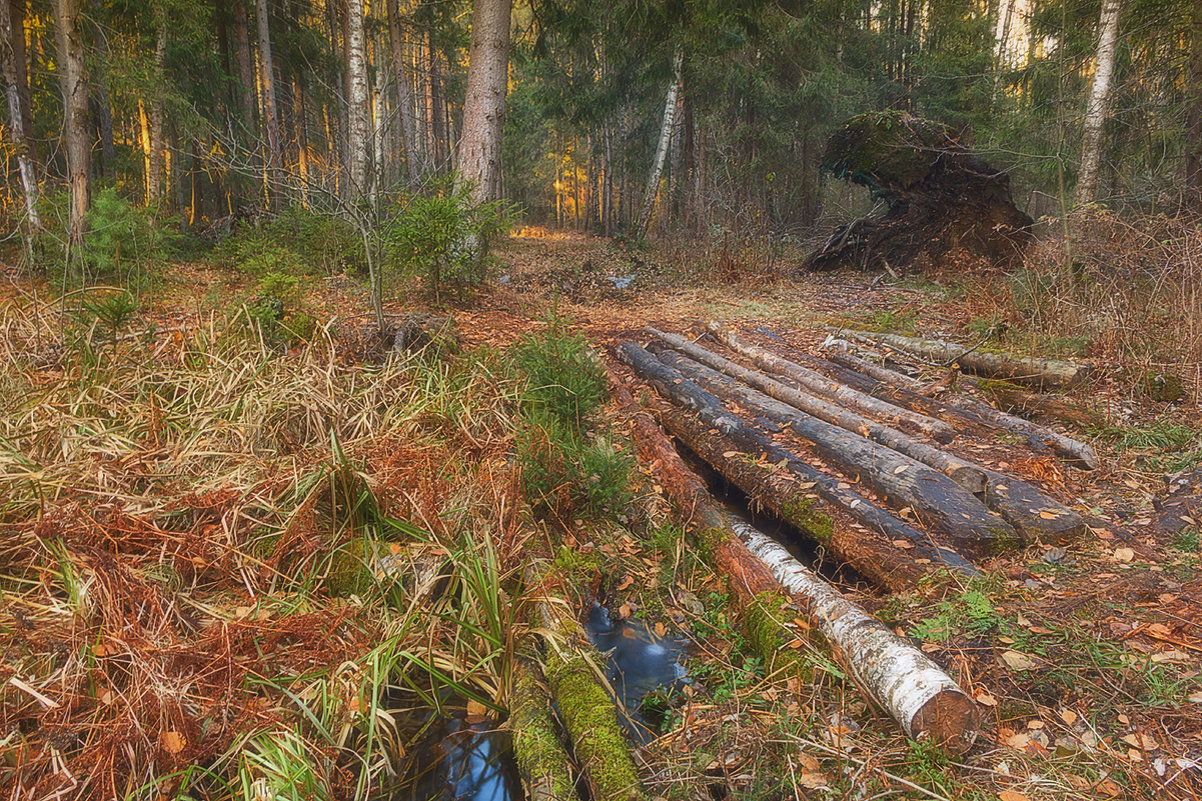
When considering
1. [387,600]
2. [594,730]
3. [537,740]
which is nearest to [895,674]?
[594,730]

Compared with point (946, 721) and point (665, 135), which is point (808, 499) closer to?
point (946, 721)

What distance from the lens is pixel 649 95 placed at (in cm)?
1961

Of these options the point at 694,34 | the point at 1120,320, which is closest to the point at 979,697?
the point at 1120,320

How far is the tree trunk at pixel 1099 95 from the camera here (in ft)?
28.7

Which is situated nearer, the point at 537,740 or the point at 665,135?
the point at 537,740

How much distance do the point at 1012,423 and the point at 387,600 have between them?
15.1ft

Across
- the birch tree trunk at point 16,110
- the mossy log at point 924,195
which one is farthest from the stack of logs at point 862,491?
the birch tree trunk at point 16,110

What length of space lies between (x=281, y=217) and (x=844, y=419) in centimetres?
938

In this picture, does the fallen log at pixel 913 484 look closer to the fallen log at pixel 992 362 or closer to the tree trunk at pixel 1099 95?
the fallen log at pixel 992 362

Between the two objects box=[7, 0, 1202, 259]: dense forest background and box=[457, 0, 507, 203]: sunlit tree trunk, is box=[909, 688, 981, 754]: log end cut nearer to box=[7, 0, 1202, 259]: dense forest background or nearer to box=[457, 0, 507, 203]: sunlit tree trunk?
box=[7, 0, 1202, 259]: dense forest background

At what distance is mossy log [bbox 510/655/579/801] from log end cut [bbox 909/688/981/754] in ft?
3.88

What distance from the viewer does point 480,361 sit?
509cm

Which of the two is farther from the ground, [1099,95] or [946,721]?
[1099,95]

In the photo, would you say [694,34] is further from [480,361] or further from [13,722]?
[13,722]
